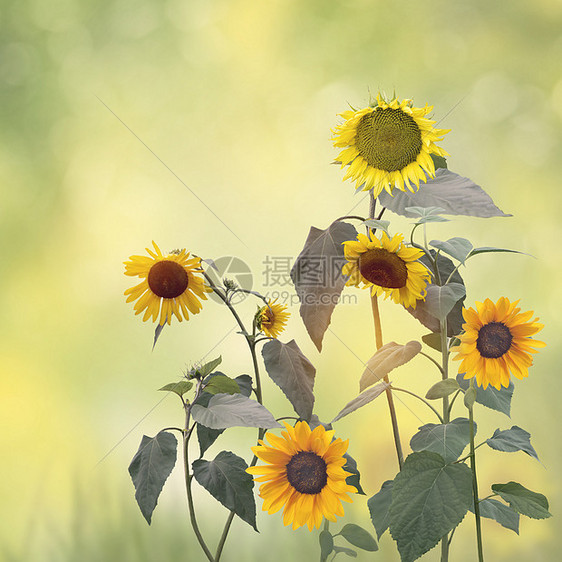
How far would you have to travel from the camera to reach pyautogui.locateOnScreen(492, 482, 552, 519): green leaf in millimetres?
595

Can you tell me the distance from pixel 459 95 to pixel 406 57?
0.12 metres

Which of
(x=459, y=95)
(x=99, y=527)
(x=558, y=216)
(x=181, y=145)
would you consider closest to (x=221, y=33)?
(x=181, y=145)

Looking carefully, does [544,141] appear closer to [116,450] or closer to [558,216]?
[558,216]

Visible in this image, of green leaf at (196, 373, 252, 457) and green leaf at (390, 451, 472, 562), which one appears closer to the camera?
green leaf at (390, 451, 472, 562)

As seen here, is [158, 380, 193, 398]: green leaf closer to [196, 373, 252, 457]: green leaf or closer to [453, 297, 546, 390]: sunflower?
[196, 373, 252, 457]: green leaf

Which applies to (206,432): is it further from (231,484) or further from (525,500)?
(525,500)

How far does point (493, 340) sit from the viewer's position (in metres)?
0.57

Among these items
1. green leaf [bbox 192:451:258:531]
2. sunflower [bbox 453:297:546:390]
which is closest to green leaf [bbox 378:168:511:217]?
sunflower [bbox 453:297:546:390]

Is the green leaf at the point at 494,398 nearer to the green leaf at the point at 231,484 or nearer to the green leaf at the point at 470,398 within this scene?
the green leaf at the point at 470,398

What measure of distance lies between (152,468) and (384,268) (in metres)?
0.36

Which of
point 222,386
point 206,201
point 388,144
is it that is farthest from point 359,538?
point 206,201

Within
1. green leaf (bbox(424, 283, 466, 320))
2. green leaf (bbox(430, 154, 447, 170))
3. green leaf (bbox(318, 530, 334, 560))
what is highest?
green leaf (bbox(430, 154, 447, 170))

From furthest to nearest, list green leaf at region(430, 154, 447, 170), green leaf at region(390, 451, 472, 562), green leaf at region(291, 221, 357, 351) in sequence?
green leaf at region(430, 154, 447, 170)
green leaf at region(291, 221, 357, 351)
green leaf at region(390, 451, 472, 562)

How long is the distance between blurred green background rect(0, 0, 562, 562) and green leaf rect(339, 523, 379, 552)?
23 cm
